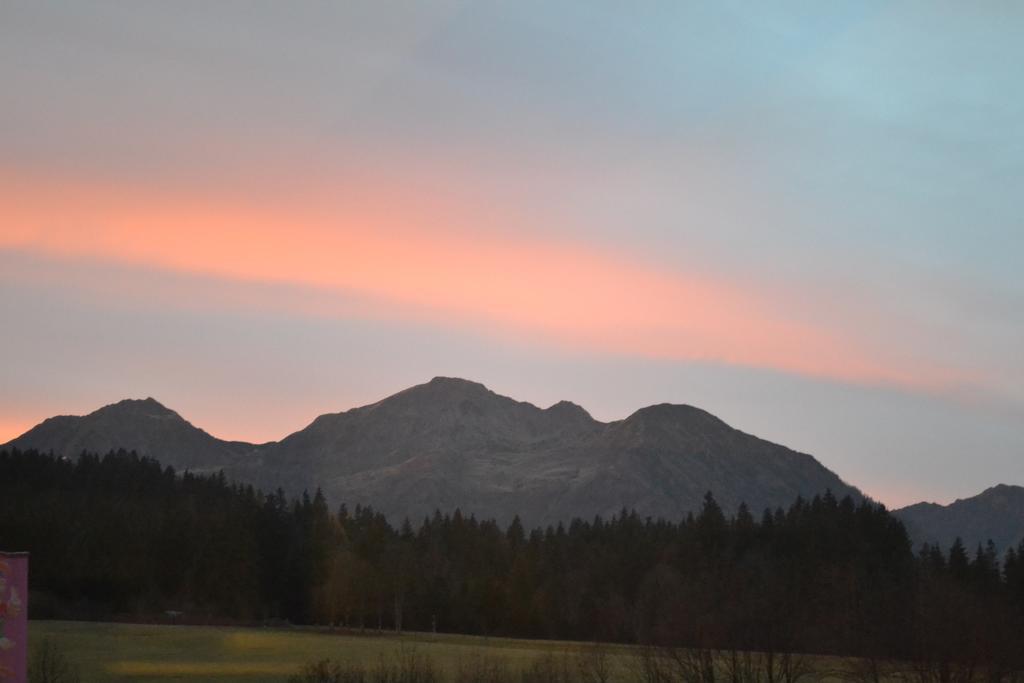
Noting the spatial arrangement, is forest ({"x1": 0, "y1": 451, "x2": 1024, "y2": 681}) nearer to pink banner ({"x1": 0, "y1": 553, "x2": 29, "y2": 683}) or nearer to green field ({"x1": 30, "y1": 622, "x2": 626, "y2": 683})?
green field ({"x1": 30, "y1": 622, "x2": 626, "y2": 683})

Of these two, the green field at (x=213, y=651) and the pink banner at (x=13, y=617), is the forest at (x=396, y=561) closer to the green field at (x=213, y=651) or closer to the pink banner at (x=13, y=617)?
the green field at (x=213, y=651)

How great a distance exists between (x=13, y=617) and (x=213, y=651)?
144ft

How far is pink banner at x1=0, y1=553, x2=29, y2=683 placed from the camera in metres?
37.8

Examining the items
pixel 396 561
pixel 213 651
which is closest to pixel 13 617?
pixel 213 651

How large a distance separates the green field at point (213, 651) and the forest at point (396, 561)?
24.7 metres

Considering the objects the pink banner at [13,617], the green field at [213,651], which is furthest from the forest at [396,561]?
the pink banner at [13,617]

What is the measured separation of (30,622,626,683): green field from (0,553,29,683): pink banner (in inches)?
868

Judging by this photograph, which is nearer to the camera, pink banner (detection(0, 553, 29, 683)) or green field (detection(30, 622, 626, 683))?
pink banner (detection(0, 553, 29, 683))

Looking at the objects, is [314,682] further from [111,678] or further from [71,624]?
[71,624]

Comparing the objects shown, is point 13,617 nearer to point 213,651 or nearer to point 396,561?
point 213,651

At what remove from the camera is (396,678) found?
184ft

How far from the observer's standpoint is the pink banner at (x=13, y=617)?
37750 mm

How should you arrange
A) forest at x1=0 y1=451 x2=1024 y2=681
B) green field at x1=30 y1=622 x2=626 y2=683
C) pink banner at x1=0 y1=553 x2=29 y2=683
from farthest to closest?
forest at x1=0 y1=451 x2=1024 y2=681 → green field at x1=30 y1=622 x2=626 y2=683 → pink banner at x1=0 y1=553 x2=29 y2=683

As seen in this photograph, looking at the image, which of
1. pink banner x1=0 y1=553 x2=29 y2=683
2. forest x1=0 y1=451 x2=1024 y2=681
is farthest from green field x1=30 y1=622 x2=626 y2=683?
forest x1=0 y1=451 x2=1024 y2=681
